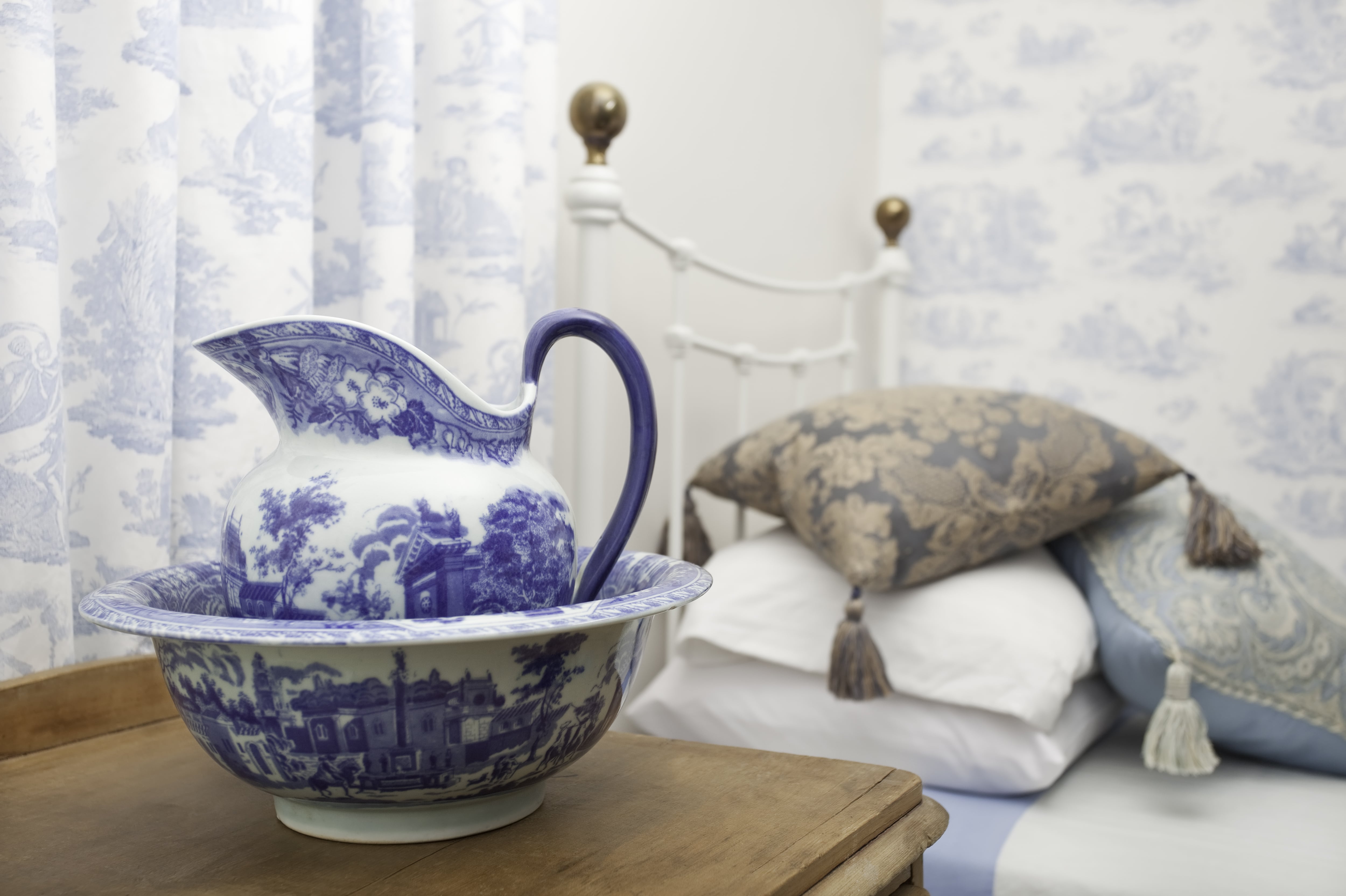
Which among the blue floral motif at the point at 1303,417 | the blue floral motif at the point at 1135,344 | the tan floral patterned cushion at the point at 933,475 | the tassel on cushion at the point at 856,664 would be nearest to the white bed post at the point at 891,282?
the blue floral motif at the point at 1135,344

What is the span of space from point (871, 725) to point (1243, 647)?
0.39 meters

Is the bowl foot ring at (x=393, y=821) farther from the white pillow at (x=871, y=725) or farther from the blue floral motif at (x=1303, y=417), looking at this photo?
the blue floral motif at (x=1303, y=417)

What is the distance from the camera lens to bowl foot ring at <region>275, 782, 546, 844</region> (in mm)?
472

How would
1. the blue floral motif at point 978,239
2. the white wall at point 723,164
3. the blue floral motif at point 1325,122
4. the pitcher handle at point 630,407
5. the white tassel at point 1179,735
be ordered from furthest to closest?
the blue floral motif at point 978,239 < the blue floral motif at point 1325,122 < the white wall at point 723,164 < the white tassel at point 1179,735 < the pitcher handle at point 630,407

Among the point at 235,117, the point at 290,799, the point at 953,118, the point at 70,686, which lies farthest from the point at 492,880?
the point at 953,118

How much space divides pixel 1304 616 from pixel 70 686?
45.8 inches

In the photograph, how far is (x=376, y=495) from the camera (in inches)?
17.8

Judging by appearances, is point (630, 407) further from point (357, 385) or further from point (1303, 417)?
point (1303, 417)

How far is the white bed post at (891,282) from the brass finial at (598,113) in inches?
36.8

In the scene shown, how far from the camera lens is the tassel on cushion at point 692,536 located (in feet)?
4.85

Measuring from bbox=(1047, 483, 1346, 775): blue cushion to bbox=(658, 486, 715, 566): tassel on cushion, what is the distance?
Result: 508mm

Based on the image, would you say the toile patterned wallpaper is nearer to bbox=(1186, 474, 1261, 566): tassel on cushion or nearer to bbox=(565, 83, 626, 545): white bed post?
bbox=(1186, 474, 1261, 566): tassel on cushion

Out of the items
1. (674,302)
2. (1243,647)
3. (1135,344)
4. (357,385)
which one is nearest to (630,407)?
(357,385)

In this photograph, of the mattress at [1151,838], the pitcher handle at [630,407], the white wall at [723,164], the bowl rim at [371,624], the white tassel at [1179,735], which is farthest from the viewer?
the white wall at [723,164]
